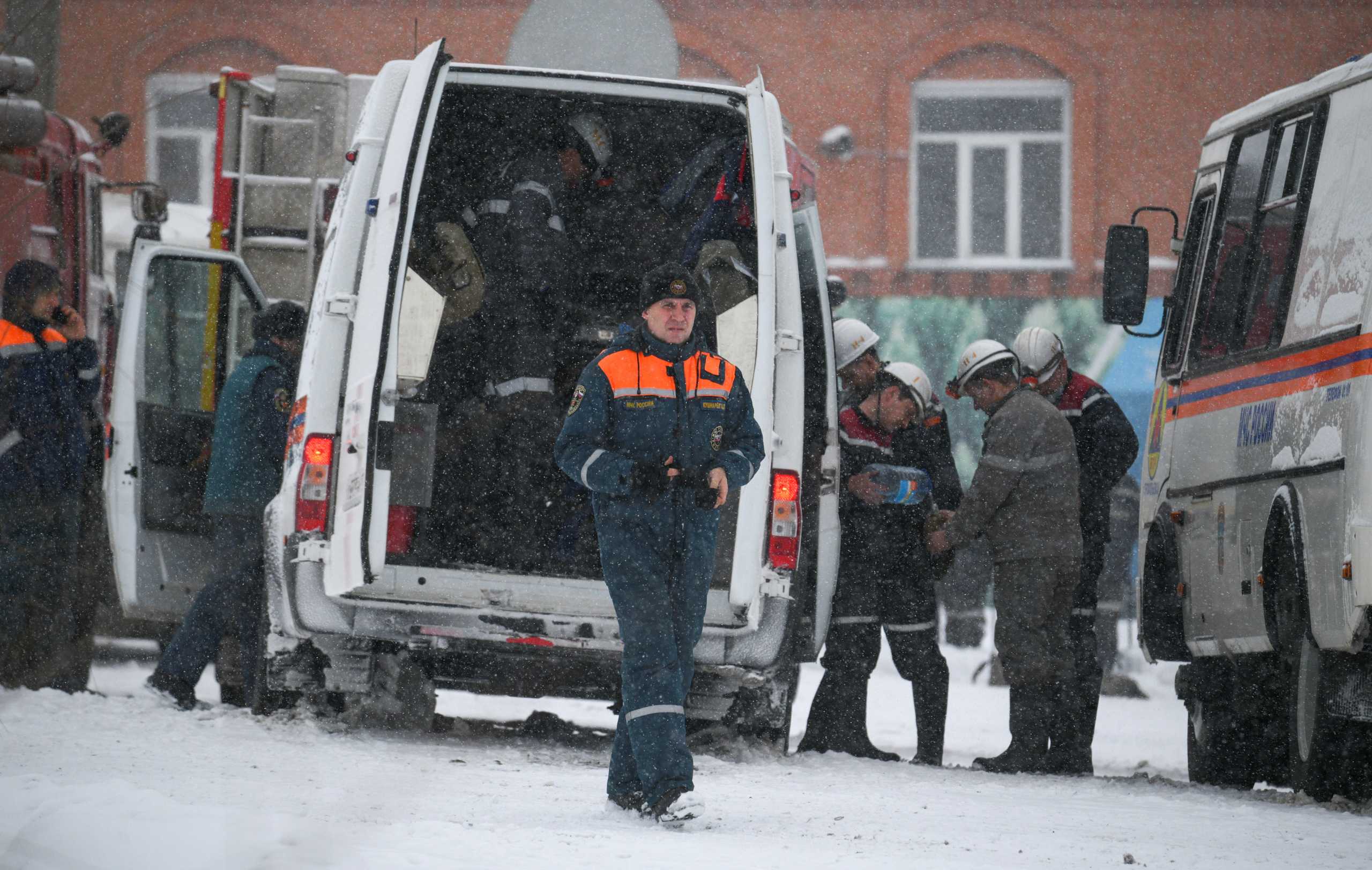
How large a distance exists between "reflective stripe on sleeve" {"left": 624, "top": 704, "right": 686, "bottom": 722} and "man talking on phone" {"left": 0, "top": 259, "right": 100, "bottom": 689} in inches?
154

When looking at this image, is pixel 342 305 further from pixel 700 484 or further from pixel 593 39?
pixel 593 39

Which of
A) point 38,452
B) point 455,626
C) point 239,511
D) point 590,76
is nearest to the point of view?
point 455,626

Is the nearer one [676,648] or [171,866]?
[171,866]

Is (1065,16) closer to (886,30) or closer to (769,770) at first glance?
(886,30)

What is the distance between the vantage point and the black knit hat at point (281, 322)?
8016 millimetres

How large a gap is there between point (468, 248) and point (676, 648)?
2.59 metres

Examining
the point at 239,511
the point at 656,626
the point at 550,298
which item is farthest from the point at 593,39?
the point at 656,626

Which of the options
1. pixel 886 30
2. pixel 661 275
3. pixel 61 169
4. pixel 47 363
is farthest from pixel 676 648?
pixel 886 30

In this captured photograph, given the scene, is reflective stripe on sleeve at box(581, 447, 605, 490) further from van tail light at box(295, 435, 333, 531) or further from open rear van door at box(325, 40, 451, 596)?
van tail light at box(295, 435, 333, 531)

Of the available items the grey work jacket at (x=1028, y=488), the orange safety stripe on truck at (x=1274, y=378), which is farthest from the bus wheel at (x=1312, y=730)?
the grey work jacket at (x=1028, y=488)

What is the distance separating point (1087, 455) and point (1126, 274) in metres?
0.76

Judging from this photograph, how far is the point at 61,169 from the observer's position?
10273mm

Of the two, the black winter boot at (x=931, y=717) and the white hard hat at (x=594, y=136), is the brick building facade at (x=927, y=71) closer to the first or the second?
the white hard hat at (x=594, y=136)

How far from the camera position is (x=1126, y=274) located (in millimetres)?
8000
